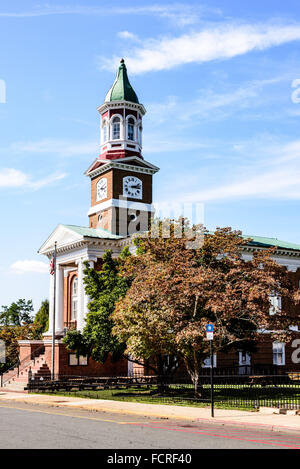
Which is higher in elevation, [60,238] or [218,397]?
[60,238]

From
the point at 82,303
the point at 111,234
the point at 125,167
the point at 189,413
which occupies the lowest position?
the point at 189,413

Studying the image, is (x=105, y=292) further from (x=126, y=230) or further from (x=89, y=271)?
(x=126, y=230)

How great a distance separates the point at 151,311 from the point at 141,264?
12.3 ft

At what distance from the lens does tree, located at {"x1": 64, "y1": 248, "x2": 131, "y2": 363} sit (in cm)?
3184

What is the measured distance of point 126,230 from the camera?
168ft

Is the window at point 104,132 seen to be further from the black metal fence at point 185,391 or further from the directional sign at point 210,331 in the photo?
the directional sign at point 210,331

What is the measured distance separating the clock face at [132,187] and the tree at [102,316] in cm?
1726

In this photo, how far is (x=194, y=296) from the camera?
2555 cm

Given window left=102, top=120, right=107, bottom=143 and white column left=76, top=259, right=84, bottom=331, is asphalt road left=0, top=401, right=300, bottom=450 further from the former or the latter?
window left=102, top=120, right=107, bottom=143

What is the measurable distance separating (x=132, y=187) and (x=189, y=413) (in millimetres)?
34936

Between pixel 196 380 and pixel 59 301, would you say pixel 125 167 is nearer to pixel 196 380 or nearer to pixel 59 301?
pixel 59 301

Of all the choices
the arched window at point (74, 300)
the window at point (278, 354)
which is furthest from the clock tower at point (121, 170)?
the window at point (278, 354)

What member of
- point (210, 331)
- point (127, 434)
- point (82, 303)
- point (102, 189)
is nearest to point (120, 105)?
point (102, 189)
